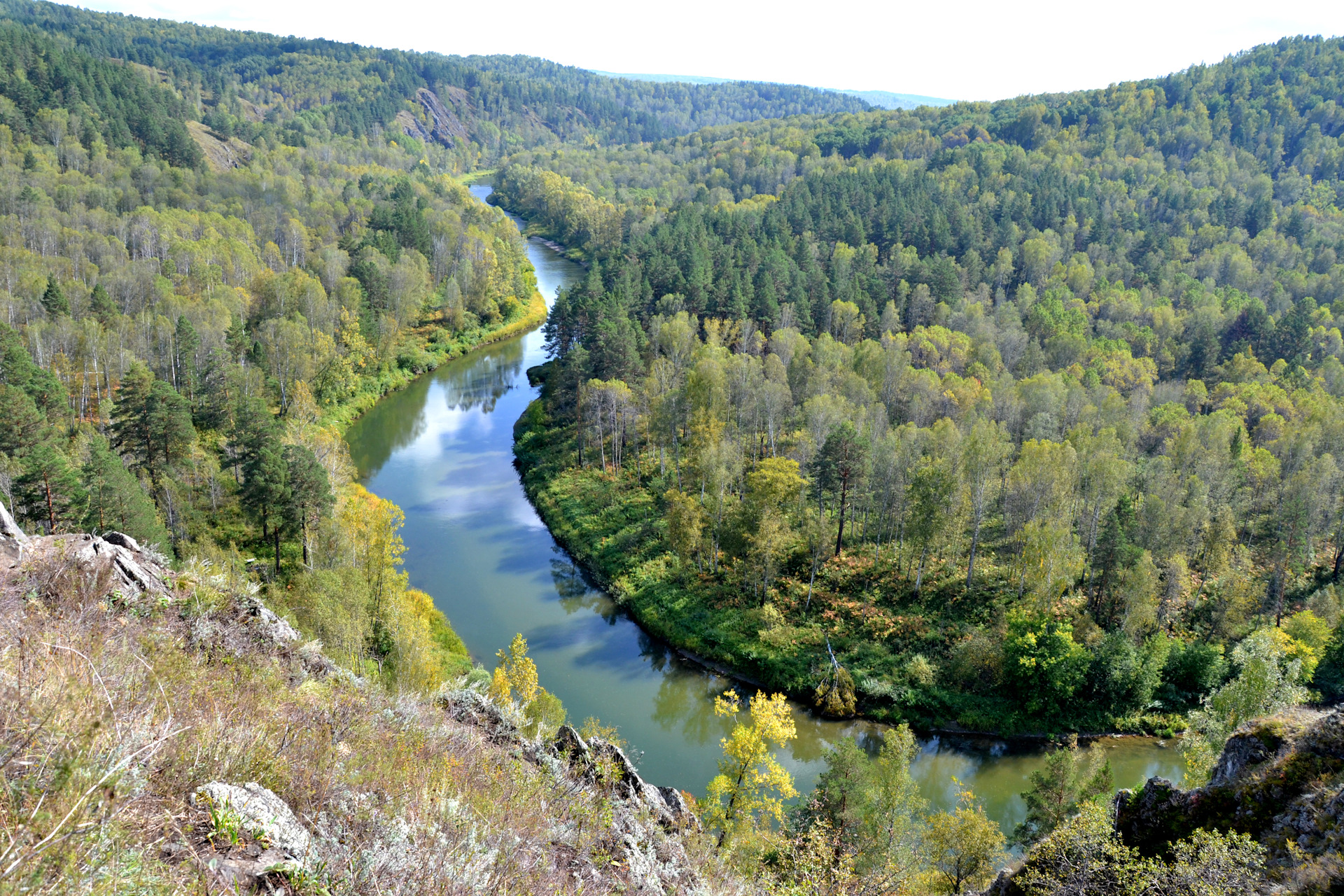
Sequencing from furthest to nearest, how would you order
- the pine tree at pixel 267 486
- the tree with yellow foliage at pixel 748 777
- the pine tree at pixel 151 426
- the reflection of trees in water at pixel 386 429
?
1. the reflection of trees in water at pixel 386 429
2. the pine tree at pixel 151 426
3. the pine tree at pixel 267 486
4. the tree with yellow foliage at pixel 748 777

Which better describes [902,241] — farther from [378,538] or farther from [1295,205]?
[378,538]

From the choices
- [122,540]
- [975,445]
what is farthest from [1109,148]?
[122,540]

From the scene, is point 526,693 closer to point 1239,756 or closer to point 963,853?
point 963,853

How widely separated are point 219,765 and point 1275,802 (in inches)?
633

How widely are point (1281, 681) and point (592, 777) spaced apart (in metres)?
22.1

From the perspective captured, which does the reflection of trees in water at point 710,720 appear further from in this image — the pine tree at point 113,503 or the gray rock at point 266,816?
the gray rock at point 266,816

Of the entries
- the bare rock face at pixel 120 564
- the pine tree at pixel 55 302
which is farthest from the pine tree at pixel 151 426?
the bare rock face at pixel 120 564

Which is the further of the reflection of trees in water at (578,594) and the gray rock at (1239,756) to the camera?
the reflection of trees in water at (578,594)

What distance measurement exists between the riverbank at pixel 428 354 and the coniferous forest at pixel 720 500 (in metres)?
0.43

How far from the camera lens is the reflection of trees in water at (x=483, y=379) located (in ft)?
209

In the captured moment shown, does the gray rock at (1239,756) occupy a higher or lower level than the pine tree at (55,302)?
lower

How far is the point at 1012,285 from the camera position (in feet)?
270

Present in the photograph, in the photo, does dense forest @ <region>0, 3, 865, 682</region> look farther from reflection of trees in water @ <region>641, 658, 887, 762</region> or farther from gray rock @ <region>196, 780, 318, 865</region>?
gray rock @ <region>196, 780, 318, 865</region>

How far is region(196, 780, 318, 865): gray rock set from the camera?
7.57 m
